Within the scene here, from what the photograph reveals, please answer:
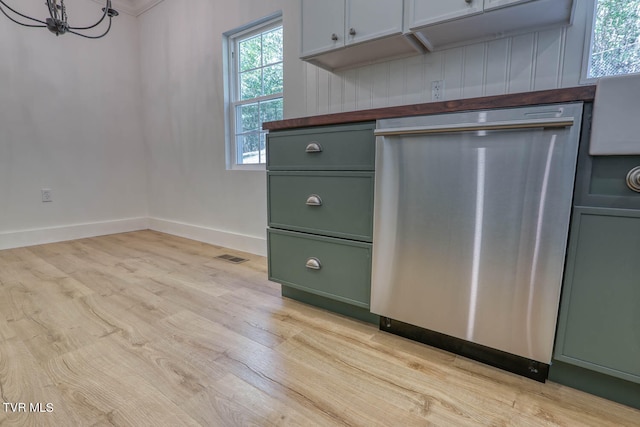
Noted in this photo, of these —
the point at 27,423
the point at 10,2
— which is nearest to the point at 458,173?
the point at 27,423

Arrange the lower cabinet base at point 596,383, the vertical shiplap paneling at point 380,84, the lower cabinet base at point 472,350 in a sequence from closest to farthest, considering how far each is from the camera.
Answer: the lower cabinet base at point 596,383 → the lower cabinet base at point 472,350 → the vertical shiplap paneling at point 380,84

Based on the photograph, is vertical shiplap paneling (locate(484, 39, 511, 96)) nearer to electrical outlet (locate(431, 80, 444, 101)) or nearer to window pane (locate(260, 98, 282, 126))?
electrical outlet (locate(431, 80, 444, 101))

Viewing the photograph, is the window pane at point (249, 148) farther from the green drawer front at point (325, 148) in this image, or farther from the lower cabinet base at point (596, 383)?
the lower cabinet base at point (596, 383)

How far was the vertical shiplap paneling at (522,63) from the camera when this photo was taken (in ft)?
4.54

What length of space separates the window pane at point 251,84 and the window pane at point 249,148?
0.33 m

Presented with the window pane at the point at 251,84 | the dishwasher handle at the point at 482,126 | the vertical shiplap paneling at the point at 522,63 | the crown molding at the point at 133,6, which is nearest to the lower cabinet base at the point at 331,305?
the dishwasher handle at the point at 482,126

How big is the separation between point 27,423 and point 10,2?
346 centimetres

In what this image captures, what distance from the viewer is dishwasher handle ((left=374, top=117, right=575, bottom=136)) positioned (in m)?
0.87

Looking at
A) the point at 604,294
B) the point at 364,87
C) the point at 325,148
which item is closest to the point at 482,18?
the point at 364,87

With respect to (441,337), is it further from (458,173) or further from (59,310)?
(59,310)

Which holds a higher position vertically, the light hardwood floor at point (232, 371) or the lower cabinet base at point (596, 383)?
the lower cabinet base at point (596, 383)

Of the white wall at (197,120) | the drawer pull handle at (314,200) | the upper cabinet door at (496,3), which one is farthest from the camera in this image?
the white wall at (197,120)

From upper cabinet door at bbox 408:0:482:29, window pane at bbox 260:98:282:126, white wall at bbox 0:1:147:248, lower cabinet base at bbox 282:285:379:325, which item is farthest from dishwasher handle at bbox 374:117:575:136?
white wall at bbox 0:1:147:248

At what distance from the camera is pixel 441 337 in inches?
48.3
